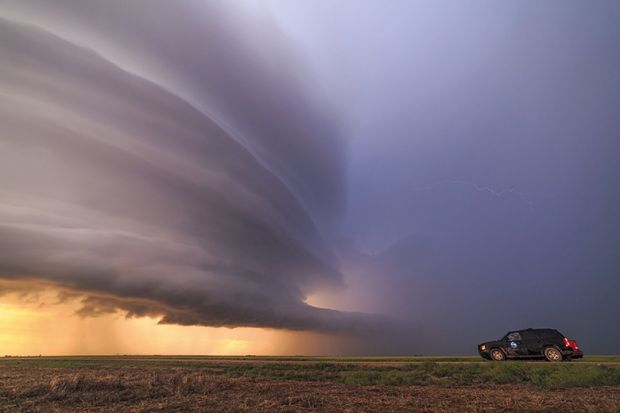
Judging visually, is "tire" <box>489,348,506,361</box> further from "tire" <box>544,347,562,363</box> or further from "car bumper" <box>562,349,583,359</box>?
"car bumper" <box>562,349,583,359</box>

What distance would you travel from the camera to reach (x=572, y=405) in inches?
474

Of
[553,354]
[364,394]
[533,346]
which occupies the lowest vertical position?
[364,394]

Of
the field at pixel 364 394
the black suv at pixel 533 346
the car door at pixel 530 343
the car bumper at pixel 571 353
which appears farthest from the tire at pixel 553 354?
the field at pixel 364 394

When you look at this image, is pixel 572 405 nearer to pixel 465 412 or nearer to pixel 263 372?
pixel 465 412

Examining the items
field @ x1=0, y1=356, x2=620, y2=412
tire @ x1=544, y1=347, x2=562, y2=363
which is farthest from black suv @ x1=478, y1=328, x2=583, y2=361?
field @ x1=0, y1=356, x2=620, y2=412

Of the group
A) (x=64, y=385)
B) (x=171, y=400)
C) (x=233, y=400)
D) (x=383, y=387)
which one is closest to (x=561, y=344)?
(x=383, y=387)

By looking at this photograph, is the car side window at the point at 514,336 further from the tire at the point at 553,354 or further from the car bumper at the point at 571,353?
the car bumper at the point at 571,353

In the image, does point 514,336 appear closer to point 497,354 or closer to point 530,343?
point 530,343

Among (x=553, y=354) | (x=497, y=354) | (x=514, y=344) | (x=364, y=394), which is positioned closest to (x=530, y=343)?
(x=514, y=344)

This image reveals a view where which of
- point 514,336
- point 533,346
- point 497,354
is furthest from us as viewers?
point 497,354

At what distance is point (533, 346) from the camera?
26953 millimetres

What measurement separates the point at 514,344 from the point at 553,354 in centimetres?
256

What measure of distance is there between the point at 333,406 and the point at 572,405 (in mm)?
8060

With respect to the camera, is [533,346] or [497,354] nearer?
[533,346]
